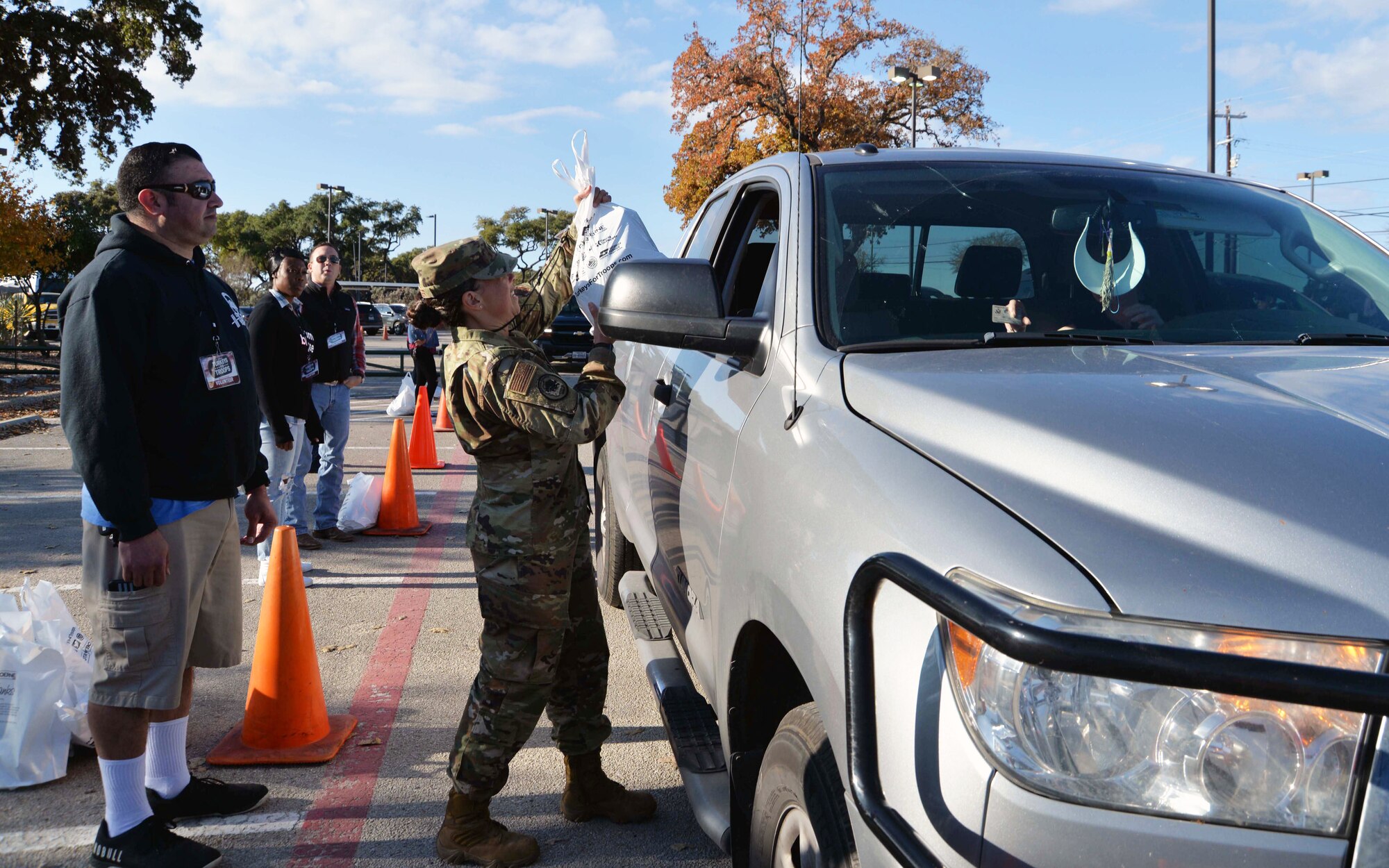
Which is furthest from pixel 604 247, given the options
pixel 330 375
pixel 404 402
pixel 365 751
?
pixel 404 402

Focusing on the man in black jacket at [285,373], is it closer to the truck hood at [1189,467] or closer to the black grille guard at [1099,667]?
the truck hood at [1189,467]

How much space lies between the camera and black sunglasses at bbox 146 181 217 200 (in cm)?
305

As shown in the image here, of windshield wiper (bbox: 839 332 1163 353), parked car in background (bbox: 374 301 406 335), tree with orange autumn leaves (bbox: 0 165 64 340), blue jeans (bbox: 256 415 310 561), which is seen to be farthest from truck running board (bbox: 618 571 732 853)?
parked car in background (bbox: 374 301 406 335)

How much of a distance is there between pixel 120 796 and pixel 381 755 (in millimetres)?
979

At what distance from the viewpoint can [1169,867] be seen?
122cm

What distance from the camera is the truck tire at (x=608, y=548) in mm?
4797

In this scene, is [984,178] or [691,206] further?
[691,206]

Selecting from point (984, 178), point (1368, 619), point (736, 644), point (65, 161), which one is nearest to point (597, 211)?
point (984, 178)

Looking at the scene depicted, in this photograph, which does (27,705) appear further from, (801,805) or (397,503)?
(397,503)

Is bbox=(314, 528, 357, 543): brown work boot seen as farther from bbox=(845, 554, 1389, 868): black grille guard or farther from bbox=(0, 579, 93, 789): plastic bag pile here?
bbox=(845, 554, 1389, 868): black grille guard

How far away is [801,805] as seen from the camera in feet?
6.18

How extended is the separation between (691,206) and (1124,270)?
1351 inches

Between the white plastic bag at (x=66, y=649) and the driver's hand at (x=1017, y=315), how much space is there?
3210 mm

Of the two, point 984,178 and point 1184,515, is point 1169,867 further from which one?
point 984,178
